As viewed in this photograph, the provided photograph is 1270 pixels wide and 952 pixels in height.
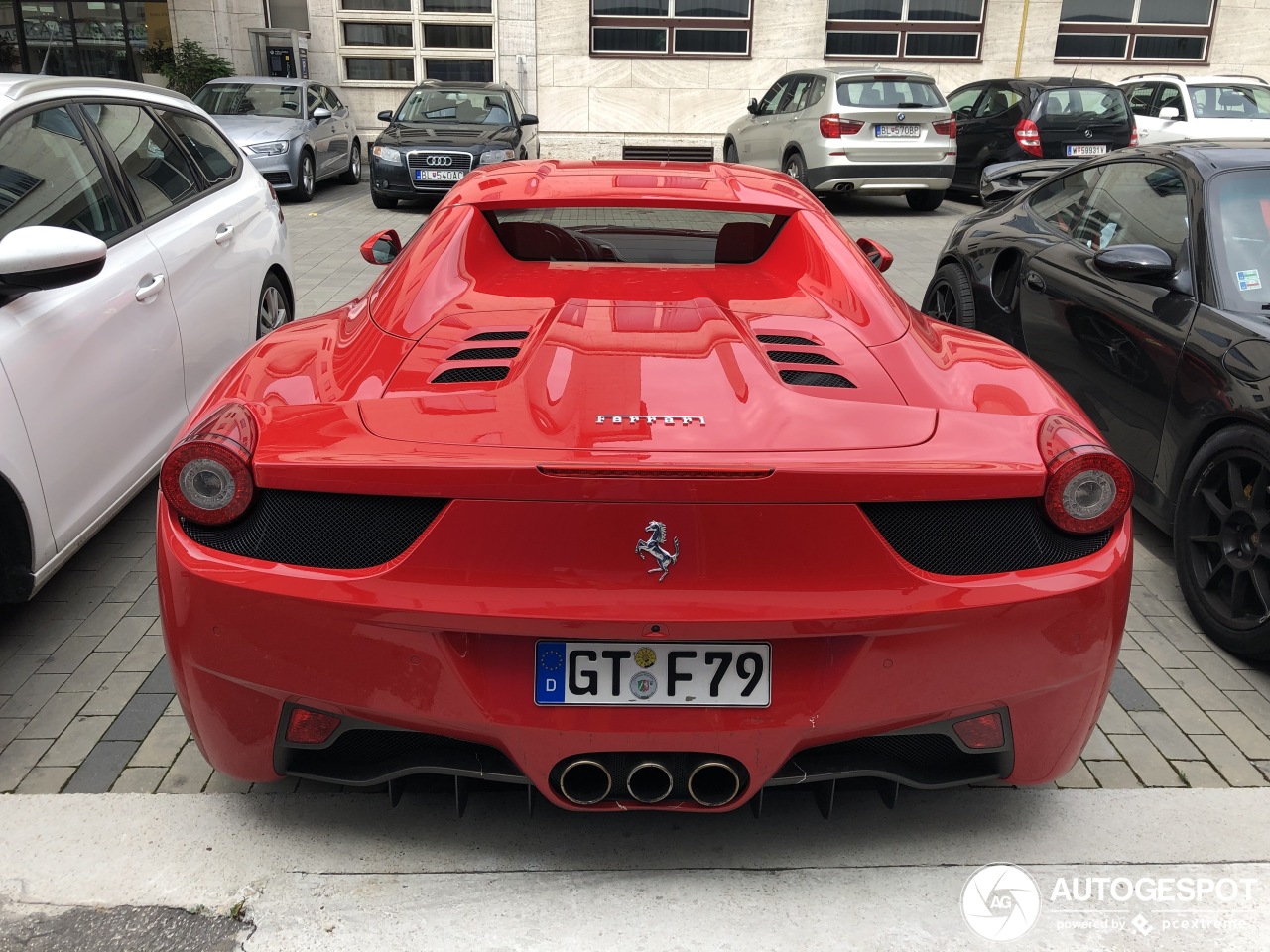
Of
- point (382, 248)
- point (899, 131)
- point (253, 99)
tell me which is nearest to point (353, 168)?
point (253, 99)

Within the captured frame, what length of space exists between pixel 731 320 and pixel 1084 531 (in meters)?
0.98

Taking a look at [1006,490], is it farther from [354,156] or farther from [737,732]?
[354,156]

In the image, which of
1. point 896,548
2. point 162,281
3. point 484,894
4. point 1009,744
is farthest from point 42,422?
point 1009,744

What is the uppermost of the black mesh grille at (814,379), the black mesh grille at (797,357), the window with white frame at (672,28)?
the window with white frame at (672,28)

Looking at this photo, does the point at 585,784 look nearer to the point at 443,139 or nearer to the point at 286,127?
the point at 443,139

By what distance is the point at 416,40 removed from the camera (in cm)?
2086

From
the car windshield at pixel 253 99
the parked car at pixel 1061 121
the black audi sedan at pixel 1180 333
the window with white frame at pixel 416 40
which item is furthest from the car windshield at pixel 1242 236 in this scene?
the window with white frame at pixel 416 40

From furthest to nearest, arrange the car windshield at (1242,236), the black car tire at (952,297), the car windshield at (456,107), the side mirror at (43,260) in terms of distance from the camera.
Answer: the car windshield at (456,107), the black car tire at (952,297), the car windshield at (1242,236), the side mirror at (43,260)

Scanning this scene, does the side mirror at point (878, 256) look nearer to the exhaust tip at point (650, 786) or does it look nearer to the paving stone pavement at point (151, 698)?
the paving stone pavement at point (151, 698)

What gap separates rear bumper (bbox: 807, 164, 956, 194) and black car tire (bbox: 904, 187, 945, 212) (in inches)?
24.9

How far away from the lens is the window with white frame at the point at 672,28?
20625 millimetres

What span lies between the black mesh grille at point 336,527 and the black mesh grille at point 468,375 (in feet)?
1.25

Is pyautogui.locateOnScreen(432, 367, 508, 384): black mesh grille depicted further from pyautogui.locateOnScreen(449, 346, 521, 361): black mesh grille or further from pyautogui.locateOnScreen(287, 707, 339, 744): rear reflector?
pyautogui.locateOnScreen(287, 707, 339, 744): rear reflector

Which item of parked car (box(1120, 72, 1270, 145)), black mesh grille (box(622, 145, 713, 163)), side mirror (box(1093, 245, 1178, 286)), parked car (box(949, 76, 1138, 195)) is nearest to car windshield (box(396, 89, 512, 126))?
parked car (box(949, 76, 1138, 195))
